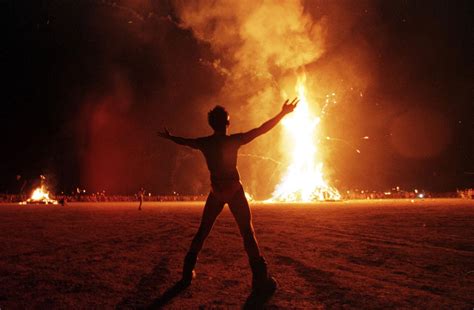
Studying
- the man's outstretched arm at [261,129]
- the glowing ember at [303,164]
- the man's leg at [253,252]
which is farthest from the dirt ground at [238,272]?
the glowing ember at [303,164]

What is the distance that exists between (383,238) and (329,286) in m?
4.64

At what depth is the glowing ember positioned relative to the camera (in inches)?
1508

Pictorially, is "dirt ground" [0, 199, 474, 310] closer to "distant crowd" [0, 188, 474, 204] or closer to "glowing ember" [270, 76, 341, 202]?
"glowing ember" [270, 76, 341, 202]

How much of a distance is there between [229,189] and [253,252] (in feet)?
2.38

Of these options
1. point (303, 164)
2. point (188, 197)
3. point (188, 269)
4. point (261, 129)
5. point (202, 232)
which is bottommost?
point (188, 269)

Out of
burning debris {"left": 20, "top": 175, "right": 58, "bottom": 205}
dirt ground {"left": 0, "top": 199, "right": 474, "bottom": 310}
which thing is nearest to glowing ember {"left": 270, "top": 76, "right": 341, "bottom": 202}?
burning debris {"left": 20, "top": 175, "right": 58, "bottom": 205}

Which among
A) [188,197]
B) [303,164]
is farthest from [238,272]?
[188,197]

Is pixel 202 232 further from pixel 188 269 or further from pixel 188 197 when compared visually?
pixel 188 197

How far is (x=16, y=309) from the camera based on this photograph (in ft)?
11.0

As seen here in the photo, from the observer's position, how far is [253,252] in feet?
13.4

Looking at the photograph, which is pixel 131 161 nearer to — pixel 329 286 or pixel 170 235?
pixel 170 235

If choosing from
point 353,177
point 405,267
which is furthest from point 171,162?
point 405,267

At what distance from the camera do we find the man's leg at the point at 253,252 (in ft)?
13.0

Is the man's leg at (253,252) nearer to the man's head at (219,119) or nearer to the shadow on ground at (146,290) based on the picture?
the man's head at (219,119)
